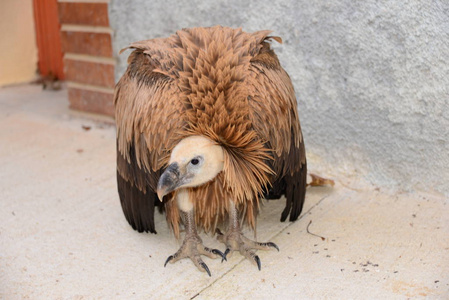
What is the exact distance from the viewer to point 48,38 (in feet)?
19.2

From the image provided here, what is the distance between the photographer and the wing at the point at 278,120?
241 centimetres

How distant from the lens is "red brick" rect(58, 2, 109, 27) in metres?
4.20

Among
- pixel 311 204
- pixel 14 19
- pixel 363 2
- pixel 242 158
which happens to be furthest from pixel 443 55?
pixel 14 19

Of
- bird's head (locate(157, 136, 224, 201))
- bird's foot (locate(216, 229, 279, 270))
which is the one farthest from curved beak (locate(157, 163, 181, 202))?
bird's foot (locate(216, 229, 279, 270))

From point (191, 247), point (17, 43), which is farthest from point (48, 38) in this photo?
point (191, 247)

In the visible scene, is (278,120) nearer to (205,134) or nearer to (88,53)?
(205,134)

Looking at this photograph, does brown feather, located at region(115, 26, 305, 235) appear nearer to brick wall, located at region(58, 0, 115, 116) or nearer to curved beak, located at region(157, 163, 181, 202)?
curved beak, located at region(157, 163, 181, 202)

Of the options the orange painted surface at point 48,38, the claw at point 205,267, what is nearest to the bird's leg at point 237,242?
the claw at point 205,267

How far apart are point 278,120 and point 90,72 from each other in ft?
8.11

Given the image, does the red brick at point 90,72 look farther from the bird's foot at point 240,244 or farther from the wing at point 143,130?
the bird's foot at point 240,244

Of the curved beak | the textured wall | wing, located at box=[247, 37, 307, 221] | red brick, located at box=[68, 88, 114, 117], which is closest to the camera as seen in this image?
the curved beak

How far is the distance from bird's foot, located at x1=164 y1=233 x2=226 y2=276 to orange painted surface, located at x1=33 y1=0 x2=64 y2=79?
3768mm

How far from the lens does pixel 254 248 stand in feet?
8.93

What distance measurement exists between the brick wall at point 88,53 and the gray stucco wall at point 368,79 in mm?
984
